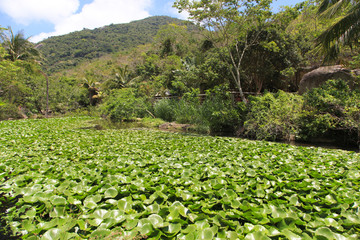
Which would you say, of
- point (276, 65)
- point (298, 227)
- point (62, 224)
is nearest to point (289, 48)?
point (276, 65)

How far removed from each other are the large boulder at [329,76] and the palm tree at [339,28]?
2.90ft

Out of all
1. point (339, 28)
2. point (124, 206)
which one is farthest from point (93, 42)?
point (124, 206)

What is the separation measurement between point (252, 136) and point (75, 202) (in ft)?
26.5

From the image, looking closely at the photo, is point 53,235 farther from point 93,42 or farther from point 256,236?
point 93,42

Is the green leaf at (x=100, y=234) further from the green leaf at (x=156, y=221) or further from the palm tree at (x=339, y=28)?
the palm tree at (x=339, y=28)

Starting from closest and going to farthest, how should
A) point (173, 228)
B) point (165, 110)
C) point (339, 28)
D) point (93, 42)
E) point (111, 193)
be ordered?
point (173, 228)
point (111, 193)
point (339, 28)
point (165, 110)
point (93, 42)

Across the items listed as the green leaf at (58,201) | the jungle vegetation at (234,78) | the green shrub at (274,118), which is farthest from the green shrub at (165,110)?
the green leaf at (58,201)

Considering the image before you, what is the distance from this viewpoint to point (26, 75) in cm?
1898

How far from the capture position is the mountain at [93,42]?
4431 centimetres

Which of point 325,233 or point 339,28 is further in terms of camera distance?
point 339,28

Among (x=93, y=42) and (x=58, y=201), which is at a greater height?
(x=93, y=42)

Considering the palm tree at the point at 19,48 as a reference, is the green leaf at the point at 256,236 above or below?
below

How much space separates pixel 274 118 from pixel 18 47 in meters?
26.2

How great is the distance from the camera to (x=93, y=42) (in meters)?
50.8
